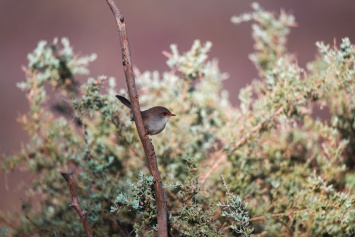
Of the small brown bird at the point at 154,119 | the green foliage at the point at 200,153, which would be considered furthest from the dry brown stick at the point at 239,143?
the small brown bird at the point at 154,119

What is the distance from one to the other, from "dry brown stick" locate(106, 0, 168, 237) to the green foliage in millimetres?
119

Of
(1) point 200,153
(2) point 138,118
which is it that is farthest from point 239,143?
(2) point 138,118

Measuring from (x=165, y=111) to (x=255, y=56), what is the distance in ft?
4.05

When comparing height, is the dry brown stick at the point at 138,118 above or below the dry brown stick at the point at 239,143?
below

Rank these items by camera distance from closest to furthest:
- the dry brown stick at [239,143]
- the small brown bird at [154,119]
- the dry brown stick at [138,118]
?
the dry brown stick at [138,118] < the small brown bird at [154,119] < the dry brown stick at [239,143]

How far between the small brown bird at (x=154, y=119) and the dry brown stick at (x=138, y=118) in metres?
0.44

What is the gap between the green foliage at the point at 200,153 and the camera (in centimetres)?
183

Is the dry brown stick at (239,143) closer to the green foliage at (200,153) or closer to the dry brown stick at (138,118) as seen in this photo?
the green foliage at (200,153)

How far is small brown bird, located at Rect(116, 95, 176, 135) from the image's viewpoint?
1823 millimetres

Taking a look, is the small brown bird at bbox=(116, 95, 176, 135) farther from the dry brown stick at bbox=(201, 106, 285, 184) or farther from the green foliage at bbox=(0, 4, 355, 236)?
the dry brown stick at bbox=(201, 106, 285, 184)

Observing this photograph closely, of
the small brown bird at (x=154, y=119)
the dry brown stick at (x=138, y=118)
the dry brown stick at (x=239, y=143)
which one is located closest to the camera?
the dry brown stick at (x=138, y=118)

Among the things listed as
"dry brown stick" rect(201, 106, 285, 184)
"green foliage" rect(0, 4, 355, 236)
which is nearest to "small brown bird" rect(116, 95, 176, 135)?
"green foliage" rect(0, 4, 355, 236)

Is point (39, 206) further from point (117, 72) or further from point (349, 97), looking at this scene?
point (117, 72)

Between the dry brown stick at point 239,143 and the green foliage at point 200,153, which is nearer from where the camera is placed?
the green foliage at point 200,153
